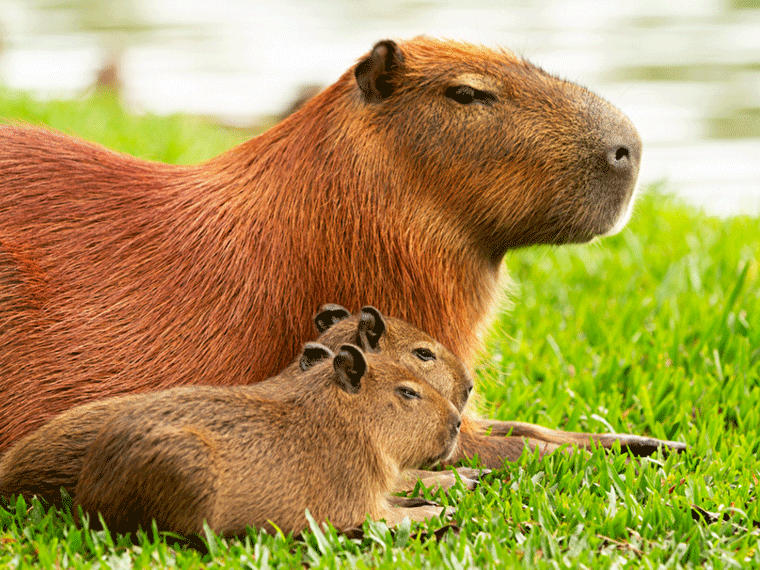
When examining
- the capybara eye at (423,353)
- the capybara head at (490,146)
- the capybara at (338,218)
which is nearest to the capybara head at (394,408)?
the capybara eye at (423,353)

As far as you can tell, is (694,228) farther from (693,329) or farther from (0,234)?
(0,234)

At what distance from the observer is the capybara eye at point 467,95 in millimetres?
3213

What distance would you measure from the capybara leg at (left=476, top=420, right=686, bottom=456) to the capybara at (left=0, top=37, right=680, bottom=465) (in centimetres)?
50

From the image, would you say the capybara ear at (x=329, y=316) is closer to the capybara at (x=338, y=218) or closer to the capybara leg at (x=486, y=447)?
the capybara at (x=338, y=218)

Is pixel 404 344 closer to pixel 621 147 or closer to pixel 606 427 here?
pixel 621 147

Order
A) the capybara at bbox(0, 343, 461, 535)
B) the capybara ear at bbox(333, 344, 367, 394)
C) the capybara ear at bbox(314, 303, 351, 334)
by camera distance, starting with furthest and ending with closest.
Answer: the capybara ear at bbox(314, 303, 351, 334) < the capybara ear at bbox(333, 344, 367, 394) < the capybara at bbox(0, 343, 461, 535)

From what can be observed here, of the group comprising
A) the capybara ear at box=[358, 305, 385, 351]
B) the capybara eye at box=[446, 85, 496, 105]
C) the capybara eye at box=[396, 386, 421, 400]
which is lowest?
the capybara eye at box=[396, 386, 421, 400]

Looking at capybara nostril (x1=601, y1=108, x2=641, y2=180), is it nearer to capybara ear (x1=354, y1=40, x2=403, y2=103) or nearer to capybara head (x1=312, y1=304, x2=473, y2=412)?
capybara ear (x1=354, y1=40, x2=403, y2=103)

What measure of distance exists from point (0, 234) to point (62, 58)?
45.2ft

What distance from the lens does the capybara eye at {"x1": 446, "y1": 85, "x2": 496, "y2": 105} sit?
3.21 m

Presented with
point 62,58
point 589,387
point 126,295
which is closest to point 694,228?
point 589,387

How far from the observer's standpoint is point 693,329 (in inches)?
188

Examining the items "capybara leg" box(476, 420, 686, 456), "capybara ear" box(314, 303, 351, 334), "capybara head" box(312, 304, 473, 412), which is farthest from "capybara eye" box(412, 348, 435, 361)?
"capybara leg" box(476, 420, 686, 456)

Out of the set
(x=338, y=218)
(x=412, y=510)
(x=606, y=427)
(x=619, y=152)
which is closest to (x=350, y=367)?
(x=412, y=510)
